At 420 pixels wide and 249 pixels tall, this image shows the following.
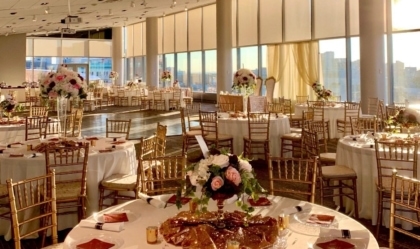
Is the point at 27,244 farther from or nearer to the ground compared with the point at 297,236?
nearer to the ground

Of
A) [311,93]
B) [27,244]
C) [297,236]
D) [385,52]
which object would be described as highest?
[385,52]

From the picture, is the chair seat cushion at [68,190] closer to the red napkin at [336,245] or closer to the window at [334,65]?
the red napkin at [336,245]

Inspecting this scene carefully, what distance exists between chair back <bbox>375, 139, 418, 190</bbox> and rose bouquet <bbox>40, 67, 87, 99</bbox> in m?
Answer: 3.61

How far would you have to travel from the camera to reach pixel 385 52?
12.2 m

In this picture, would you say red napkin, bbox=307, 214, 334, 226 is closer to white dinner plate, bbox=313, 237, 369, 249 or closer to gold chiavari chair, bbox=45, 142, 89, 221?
white dinner plate, bbox=313, 237, 369, 249

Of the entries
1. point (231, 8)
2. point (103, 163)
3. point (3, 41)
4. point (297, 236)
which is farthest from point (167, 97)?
point (297, 236)

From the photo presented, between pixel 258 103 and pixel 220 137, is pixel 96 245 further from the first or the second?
pixel 258 103

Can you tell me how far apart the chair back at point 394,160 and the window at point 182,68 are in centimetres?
1905

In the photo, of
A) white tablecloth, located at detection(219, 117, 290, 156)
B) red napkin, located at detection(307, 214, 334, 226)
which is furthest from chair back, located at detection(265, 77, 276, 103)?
red napkin, located at detection(307, 214, 334, 226)

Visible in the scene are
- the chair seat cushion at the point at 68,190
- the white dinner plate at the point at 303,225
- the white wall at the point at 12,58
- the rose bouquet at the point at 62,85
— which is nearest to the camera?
the white dinner plate at the point at 303,225

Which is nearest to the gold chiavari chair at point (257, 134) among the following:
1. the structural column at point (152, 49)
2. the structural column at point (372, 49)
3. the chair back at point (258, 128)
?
the chair back at point (258, 128)

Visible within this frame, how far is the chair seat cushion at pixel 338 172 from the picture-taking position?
5062 mm

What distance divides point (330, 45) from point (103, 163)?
1109cm

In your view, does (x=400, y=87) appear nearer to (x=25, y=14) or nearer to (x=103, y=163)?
(x=103, y=163)
